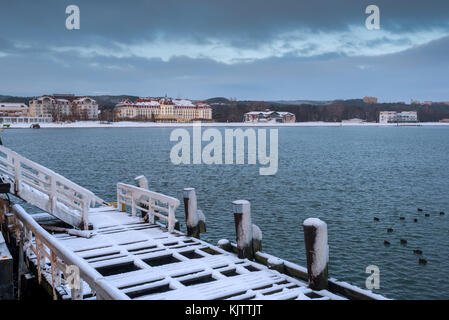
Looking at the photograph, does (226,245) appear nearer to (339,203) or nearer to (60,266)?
(60,266)

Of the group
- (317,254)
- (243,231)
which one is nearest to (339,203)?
(243,231)

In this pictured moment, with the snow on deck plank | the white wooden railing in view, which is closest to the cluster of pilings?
the snow on deck plank

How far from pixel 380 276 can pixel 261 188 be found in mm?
17711

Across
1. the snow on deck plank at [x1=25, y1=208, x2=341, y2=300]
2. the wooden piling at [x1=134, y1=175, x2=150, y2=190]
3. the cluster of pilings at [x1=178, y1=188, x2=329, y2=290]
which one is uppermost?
the wooden piling at [x1=134, y1=175, x2=150, y2=190]

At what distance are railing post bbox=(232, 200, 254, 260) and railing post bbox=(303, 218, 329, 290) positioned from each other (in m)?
2.20

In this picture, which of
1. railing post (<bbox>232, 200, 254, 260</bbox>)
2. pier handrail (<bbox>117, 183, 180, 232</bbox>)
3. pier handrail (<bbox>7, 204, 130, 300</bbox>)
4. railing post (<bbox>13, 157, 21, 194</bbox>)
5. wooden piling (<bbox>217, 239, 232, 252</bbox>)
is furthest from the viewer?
pier handrail (<bbox>117, 183, 180, 232</bbox>)

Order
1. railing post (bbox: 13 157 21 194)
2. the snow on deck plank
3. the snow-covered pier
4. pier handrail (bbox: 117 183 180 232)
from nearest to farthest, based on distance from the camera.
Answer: the snow-covered pier < the snow on deck plank < railing post (bbox: 13 157 21 194) < pier handrail (bbox: 117 183 180 232)

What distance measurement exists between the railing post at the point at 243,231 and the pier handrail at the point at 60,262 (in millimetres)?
4196

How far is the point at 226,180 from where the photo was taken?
Answer: 36156 millimetres

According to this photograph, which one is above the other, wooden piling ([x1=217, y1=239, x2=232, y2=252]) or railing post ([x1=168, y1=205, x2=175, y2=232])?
railing post ([x1=168, y1=205, x2=175, y2=232])

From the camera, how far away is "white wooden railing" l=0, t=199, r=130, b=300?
619 cm

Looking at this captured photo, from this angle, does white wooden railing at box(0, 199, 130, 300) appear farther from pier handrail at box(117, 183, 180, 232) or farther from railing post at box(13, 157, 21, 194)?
pier handrail at box(117, 183, 180, 232)

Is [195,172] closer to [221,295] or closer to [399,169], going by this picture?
[399,169]
